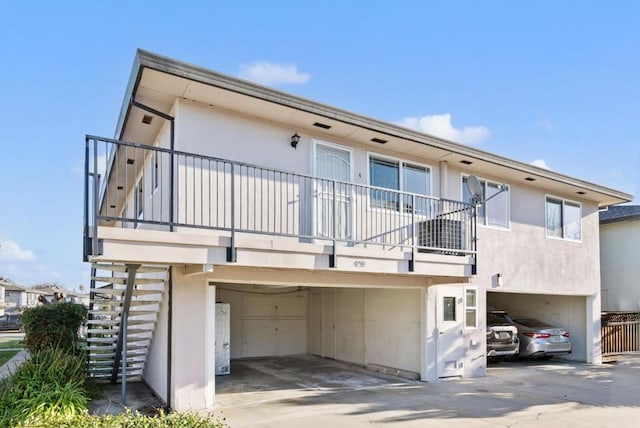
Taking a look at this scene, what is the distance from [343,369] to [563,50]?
30.1 feet

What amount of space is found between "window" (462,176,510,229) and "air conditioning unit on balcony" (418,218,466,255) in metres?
2.40

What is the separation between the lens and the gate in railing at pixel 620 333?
1592cm

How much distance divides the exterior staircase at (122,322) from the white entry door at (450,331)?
6.32m

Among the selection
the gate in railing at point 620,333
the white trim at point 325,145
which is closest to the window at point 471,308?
the white trim at point 325,145

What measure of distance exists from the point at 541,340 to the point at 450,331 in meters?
4.43

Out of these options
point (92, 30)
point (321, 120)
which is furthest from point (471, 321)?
point (92, 30)

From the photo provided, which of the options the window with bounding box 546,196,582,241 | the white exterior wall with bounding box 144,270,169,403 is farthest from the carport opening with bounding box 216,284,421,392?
the window with bounding box 546,196,582,241

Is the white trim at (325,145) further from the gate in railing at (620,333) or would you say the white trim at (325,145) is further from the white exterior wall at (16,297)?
the white exterior wall at (16,297)

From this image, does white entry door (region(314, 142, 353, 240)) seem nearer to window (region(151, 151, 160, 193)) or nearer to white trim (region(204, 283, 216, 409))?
white trim (region(204, 283, 216, 409))

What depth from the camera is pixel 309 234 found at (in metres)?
9.70

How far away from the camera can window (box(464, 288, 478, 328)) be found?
12219 millimetres

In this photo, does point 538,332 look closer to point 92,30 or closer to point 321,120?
point 321,120

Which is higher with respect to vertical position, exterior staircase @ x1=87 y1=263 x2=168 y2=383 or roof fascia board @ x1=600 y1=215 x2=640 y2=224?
roof fascia board @ x1=600 y1=215 x2=640 y2=224

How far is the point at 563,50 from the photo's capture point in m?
10.8
